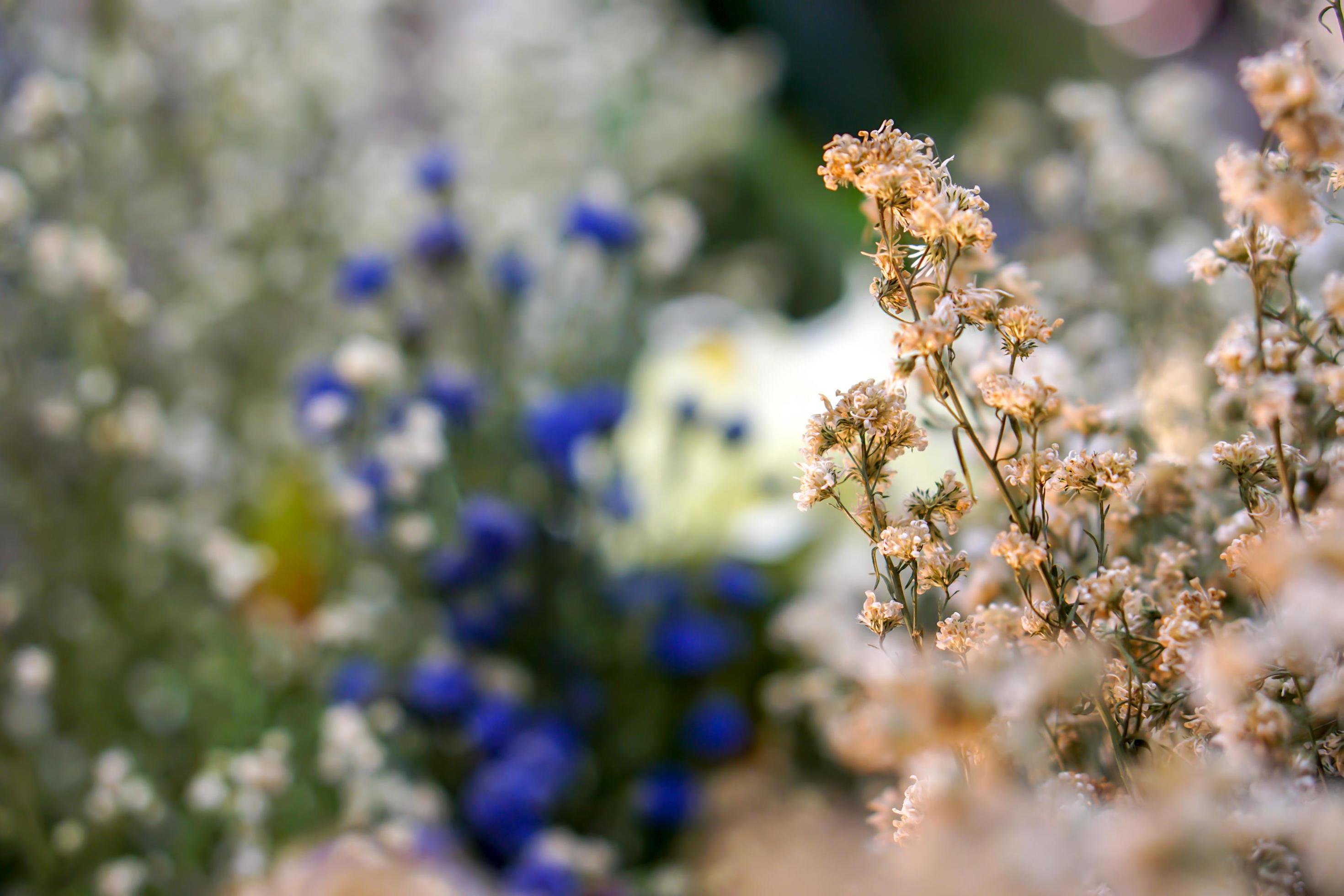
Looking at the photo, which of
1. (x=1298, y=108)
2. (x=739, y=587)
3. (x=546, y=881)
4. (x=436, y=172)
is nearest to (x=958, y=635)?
(x=1298, y=108)

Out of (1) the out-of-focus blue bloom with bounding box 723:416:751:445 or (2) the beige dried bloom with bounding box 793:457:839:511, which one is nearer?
(2) the beige dried bloom with bounding box 793:457:839:511

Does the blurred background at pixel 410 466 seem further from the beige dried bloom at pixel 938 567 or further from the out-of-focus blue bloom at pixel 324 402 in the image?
the beige dried bloom at pixel 938 567

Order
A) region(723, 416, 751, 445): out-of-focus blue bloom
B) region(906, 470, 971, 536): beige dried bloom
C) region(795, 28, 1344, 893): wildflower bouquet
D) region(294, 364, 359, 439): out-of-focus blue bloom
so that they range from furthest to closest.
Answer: region(723, 416, 751, 445): out-of-focus blue bloom
region(294, 364, 359, 439): out-of-focus blue bloom
region(906, 470, 971, 536): beige dried bloom
region(795, 28, 1344, 893): wildflower bouquet

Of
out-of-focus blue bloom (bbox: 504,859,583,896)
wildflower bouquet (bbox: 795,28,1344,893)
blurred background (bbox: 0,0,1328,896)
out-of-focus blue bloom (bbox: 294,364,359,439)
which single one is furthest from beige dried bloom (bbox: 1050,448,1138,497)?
out-of-focus blue bloom (bbox: 294,364,359,439)

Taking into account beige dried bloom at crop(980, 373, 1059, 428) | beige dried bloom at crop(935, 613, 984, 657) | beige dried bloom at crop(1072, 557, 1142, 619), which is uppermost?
beige dried bloom at crop(980, 373, 1059, 428)

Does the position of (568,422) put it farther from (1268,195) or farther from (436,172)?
(1268,195)

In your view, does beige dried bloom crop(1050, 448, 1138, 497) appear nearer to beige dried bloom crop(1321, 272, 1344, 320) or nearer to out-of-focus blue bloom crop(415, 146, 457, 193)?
beige dried bloom crop(1321, 272, 1344, 320)

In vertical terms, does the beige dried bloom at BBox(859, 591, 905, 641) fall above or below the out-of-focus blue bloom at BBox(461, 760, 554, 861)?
below

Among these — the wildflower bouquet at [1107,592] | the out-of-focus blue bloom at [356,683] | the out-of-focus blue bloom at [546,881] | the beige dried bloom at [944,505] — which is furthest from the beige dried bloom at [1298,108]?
the out-of-focus blue bloom at [356,683]
